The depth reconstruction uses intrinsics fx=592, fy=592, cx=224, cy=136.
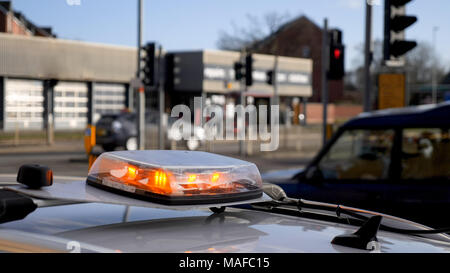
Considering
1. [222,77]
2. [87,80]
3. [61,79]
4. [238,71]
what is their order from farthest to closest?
[222,77] → [87,80] → [61,79] → [238,71]

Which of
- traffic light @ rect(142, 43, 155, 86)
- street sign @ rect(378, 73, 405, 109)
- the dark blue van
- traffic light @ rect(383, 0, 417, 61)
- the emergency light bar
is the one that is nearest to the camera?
the emergency light bar

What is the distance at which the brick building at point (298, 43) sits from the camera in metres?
42.0

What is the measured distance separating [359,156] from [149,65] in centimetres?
1373

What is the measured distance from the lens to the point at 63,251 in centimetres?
131

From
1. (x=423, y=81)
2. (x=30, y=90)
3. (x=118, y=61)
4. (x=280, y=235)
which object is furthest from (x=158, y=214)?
(x=423, y=81)

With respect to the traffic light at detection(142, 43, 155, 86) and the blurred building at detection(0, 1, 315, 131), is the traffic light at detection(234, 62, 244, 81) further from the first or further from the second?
the traffic light at detection(142, 43, 155, 86)

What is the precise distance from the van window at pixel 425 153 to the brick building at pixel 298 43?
35.3 meters

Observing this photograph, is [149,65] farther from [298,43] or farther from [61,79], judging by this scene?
[298,43]

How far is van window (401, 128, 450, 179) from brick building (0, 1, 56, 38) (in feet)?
143

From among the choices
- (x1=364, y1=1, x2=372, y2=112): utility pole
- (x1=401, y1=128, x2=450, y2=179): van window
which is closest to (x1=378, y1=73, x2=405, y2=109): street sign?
(x1=364, y1=1, x2=372, y2=112): utility pole

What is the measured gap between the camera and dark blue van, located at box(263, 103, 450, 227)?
444cm

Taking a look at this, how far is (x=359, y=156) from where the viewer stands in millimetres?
5223

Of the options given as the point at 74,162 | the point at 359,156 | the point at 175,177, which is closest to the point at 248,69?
the point at 74,162
